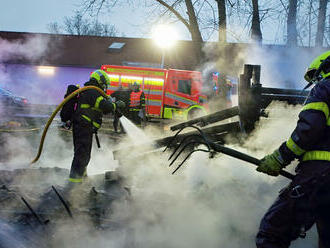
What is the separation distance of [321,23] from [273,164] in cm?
1194

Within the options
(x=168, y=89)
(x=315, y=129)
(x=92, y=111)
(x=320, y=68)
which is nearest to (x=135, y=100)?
(x=168, y=89)

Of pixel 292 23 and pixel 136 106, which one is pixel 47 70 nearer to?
pixel 136 106

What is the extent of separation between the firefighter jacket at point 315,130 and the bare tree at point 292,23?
9.16 metres

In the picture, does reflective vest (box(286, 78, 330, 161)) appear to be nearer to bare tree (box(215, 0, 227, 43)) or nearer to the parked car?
bare tree (box(215, 0, 227, 43))

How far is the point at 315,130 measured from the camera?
223 centimetres

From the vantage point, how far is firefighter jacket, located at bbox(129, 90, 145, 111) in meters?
10.7

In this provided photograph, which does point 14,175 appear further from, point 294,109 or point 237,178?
Answer: point 294,109

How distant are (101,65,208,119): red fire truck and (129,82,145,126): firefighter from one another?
2.48m

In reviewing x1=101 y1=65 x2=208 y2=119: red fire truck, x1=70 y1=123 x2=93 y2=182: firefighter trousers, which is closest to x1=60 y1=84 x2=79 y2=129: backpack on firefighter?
x1=70 y1=123 x2=93 y2=182: firefighter trousers

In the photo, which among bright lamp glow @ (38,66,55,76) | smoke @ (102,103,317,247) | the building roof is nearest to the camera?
smoke @ (102,103,317,247)

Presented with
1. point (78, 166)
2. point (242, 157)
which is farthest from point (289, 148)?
point (78, 166)

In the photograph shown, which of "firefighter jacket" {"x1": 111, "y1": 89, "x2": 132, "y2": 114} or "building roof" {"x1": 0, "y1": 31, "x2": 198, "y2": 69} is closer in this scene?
"firefighter jacket" {"x1": 111, "y1": 89, "x2": 132, "y2": 114}

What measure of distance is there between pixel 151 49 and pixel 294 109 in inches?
887

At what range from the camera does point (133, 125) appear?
32.6ft
